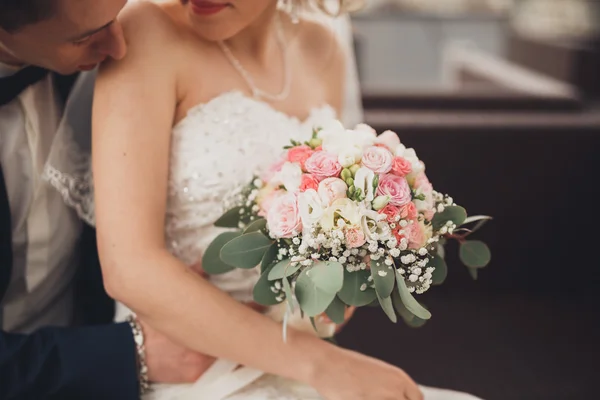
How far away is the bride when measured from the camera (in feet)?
4.27

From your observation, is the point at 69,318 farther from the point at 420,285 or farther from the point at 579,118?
the point at 579,118

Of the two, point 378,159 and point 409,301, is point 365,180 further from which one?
point 409,301

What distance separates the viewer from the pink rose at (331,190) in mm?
1160

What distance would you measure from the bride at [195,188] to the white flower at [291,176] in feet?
0.77

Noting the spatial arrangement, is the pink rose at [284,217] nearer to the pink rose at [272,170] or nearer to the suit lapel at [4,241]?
the pink rose at [272,170]

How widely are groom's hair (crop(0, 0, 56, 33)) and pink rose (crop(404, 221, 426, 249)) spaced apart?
2.27 feet

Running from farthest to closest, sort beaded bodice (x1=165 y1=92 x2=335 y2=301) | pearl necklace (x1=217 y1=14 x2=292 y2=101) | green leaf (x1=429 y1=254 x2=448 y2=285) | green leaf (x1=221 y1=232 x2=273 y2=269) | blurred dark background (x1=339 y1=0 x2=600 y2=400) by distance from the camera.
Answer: blurred dark background (x1=339 y1=0 x2=600 y2=400) → pearl necklace (x1=217 y1=14 x2=292 y2=101) → beaded bodice (x1=165 y1=92 x2=335 y2=301) → green leaf (x1=429 y1=254 x2=448 y2=285) → green leaf (x1=221 y1=232 x2=273 y2=269)

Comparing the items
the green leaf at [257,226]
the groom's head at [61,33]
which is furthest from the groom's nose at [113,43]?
the green leaf at [257,226]

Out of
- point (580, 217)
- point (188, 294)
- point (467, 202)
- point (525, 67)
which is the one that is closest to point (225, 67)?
point (188, 294)

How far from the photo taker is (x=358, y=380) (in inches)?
52.8

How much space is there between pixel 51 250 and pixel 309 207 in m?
0.67

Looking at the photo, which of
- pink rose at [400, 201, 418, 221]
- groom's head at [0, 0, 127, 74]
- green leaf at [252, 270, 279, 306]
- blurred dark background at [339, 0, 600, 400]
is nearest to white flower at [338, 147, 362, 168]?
pink rose at [400, 201, 418, 221]

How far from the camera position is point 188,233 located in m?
1.51

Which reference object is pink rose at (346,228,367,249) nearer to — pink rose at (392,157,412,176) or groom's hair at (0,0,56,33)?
Answer: pink rose at (392,157,412,176)
